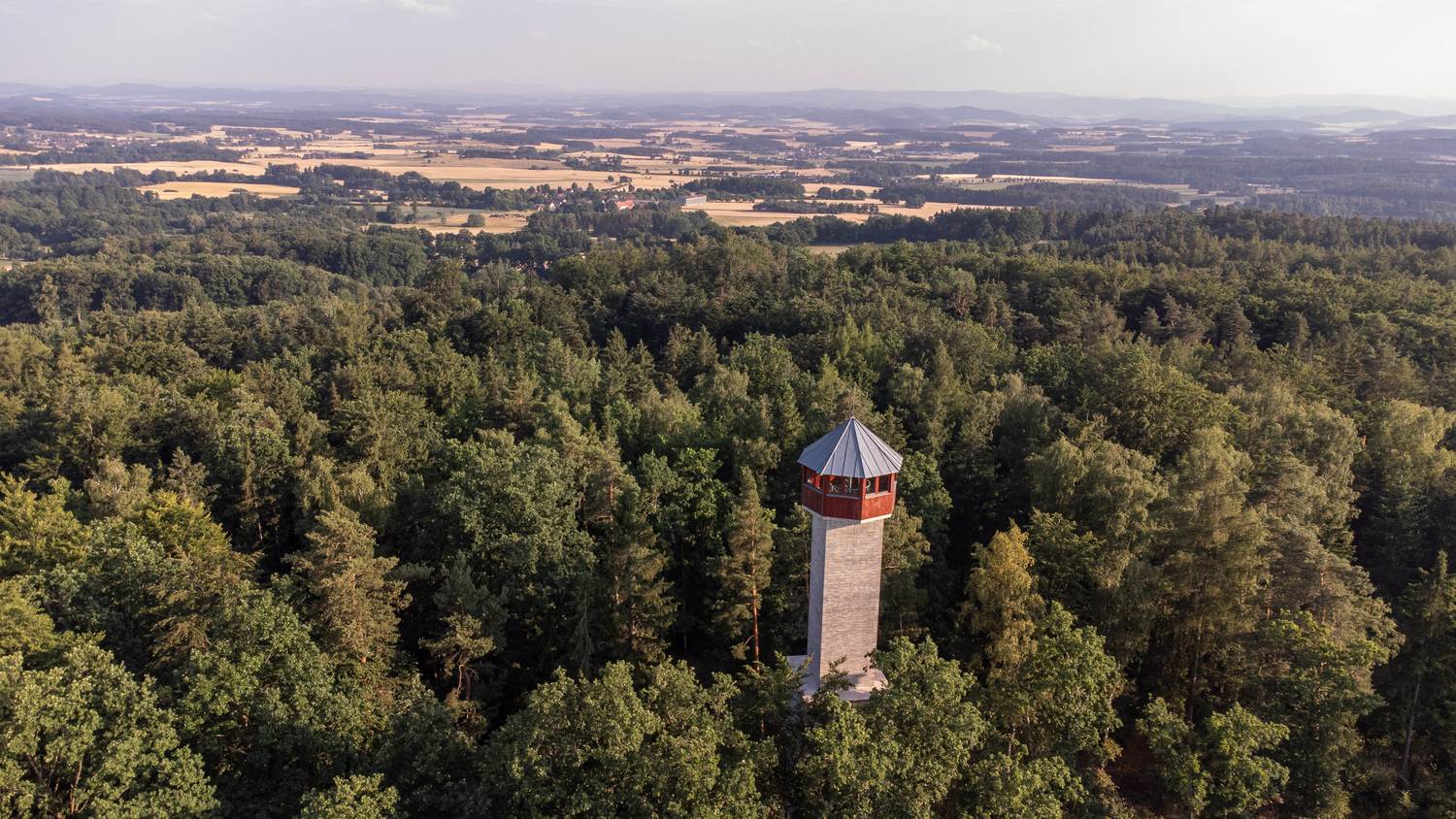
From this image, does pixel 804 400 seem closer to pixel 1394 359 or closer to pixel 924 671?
pixel 924 671

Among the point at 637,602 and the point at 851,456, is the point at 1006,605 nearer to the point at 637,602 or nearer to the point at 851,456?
the point at 851,456

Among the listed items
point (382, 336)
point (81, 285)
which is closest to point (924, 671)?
point (382, 336)

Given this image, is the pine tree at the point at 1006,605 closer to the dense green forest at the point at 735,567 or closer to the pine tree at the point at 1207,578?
the dense green forest at the point at 735,567

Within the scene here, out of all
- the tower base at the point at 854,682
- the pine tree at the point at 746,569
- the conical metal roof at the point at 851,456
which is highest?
the conical metal roof at the point at 851,456

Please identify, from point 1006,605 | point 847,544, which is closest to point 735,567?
point 847,544

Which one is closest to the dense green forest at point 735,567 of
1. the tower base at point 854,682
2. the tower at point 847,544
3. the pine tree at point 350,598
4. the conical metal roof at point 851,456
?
the pine tree at point 350,598

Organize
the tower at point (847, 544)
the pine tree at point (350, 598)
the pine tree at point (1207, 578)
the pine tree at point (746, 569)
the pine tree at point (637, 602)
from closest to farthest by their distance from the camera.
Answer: the pine tree at point (350, 598)
the tower at point (847, 544)
the pine tree at point (1207, 578)
the pine tree at point (746, 569)
the pine tree at point (637, 602)
